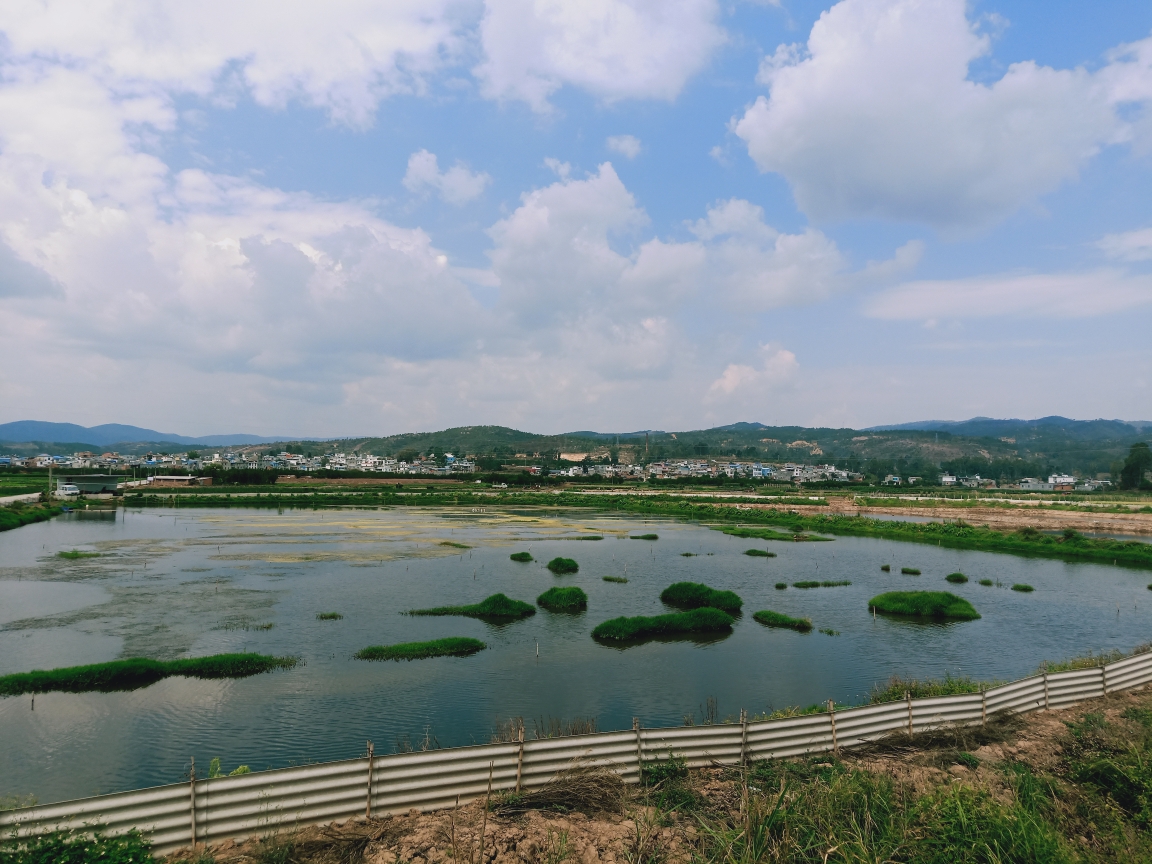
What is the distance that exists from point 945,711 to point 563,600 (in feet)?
69.9

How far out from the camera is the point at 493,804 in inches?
418

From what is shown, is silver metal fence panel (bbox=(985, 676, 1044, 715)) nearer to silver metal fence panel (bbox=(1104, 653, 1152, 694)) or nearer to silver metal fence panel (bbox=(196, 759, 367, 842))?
silver metal fence panel (bbox=(1104, 653, 1152, 694))

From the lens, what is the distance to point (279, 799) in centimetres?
982

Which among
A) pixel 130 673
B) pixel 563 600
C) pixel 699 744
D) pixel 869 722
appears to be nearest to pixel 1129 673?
pixel 869 722

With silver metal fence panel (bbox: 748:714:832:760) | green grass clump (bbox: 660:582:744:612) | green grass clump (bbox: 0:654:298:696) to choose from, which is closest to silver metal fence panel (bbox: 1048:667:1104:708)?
silver metal fence panel (bbox: 748:714:832:760)

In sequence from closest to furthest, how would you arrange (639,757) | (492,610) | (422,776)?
(422,776) < (639,757) < (492,610)

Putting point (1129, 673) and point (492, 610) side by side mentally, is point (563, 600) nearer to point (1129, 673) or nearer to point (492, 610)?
point (492, 610)

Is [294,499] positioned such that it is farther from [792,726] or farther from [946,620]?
[792,726]

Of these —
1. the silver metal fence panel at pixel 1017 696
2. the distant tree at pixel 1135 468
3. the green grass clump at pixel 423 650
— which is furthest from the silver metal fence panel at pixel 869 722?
the distant tree at pixel 1135 468

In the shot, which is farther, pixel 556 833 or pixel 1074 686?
pixel 1074 686

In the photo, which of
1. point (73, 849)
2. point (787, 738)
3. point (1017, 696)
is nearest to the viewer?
point (73, 849)

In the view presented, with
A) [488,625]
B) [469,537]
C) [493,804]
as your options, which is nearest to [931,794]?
[493,804]

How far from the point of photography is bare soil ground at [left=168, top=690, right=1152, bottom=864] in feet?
30.2

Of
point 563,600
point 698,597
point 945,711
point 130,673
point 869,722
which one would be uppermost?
point 869,722
